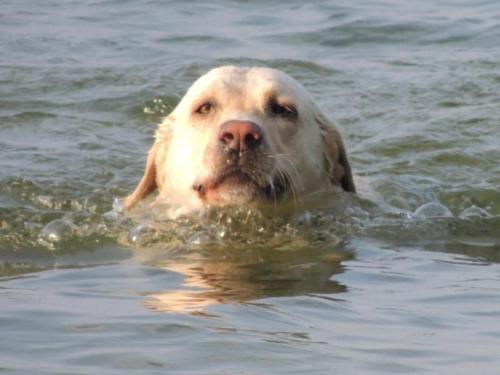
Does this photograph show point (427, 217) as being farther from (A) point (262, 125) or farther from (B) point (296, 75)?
(B) point (296, 75)

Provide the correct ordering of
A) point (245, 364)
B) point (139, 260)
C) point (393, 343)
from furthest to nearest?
point (139, 260) < point (393, 343) < point (245, 364)

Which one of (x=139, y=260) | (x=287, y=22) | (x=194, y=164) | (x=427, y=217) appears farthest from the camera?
(x=287, y=22)

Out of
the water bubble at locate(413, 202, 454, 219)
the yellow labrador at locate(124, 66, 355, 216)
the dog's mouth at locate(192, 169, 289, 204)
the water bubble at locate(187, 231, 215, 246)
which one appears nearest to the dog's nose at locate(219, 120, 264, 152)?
the yellow labrador at locate(124, 66, 355, 216)

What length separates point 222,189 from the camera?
7.18 metres

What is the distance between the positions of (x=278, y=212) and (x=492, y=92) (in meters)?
4.36

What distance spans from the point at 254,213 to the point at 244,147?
0.52m

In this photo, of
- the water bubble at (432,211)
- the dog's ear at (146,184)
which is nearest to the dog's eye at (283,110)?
the dog's ear at (146,184)

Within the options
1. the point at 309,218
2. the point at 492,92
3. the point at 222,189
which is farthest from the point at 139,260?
the point at 492,92

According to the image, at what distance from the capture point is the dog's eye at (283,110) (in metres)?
7.63

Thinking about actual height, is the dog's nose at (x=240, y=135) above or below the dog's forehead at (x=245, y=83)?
below

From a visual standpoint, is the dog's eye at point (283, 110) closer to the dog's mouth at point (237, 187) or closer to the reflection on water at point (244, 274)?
the dog's mouth at point (237, 187)

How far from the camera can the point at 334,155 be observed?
805cm

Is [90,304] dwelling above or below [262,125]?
below

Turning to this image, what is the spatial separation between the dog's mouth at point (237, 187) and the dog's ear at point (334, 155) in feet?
2.25
